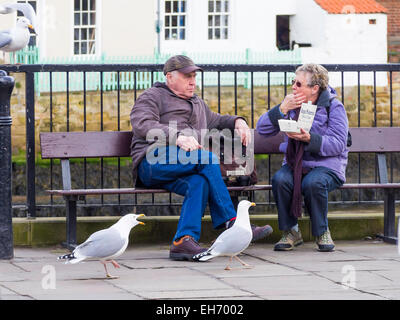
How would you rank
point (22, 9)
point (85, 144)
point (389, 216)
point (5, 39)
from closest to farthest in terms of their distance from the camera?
point (85, 144) < point (389, 216) < point (22, 9) < point (5, 39)

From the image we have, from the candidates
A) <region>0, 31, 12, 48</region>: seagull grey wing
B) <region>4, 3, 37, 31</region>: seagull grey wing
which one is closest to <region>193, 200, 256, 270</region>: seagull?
<region>4, 3, 37, 31</region>: seagull grey wing

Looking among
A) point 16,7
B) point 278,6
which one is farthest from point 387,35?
point 16,7

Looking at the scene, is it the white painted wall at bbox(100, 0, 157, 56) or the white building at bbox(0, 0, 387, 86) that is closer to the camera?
the white painted wall at bbox(100, 0, 157, 56)

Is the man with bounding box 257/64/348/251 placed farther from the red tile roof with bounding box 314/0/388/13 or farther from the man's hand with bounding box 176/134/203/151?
the red tile roof with bounding box 314/0/388/13

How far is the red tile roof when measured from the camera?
27078 millimetres

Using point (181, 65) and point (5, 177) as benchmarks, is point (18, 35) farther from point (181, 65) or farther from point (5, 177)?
point (5, 177)

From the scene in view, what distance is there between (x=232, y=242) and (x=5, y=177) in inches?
68.0

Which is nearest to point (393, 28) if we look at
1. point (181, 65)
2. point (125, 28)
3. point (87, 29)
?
point (125, 28)

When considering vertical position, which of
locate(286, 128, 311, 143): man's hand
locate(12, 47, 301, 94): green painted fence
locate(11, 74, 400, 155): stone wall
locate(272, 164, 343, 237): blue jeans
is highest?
locate(12, 47, 301, 94): green painted fence

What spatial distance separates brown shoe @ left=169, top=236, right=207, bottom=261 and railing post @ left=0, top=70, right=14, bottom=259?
3.78 ft

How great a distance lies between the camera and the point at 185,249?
7.00 m

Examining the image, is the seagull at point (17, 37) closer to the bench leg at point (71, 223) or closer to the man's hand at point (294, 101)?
the bench leg at point (71, 223)

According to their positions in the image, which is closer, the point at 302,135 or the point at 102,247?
the point at 102,247

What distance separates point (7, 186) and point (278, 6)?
21.9m
